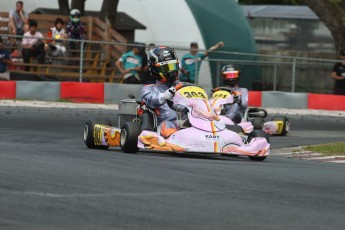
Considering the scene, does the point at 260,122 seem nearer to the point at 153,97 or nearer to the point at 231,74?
the point at 231,74

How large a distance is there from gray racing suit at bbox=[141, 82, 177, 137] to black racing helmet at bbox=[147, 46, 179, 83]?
0.47 feet

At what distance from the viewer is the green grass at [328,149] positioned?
14.1 m

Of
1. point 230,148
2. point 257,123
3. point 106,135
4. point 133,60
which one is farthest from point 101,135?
point 133,60

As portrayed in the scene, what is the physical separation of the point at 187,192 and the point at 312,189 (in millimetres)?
1257

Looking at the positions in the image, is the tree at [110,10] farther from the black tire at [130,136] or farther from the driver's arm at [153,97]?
the black tire at [130,136]

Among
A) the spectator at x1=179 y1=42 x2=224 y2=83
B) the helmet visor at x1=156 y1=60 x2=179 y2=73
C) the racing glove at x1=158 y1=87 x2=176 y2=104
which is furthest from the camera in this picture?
the spectator at x1=179 y1=42 x2=224 y2=83

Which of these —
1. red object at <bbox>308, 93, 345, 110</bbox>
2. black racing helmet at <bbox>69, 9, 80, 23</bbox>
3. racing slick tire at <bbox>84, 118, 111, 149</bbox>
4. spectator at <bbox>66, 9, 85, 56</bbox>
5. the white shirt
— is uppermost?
black racing helmet at <bbox>69, 9, 80, 23</bbox>

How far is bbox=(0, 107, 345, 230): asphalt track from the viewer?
7.27 m

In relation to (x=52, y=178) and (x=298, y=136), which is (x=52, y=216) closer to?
(x=52, y=178)

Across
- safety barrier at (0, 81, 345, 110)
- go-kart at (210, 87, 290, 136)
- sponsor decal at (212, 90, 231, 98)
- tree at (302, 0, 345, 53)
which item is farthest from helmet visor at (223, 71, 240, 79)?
tree at (302, 0, 345, 53)

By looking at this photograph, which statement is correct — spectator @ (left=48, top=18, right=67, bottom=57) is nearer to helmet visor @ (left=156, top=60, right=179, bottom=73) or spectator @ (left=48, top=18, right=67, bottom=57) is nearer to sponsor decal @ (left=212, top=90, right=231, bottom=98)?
sponsor decal @ (left=212, top=90, right=231, bottom=98)

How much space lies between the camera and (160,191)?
337 inches

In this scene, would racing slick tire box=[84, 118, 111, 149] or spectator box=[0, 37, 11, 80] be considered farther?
spectator box=[0, 37, 11, 80]

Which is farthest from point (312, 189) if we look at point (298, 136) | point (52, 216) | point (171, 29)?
point (171, 29)
